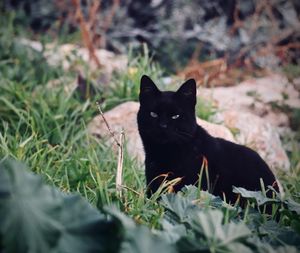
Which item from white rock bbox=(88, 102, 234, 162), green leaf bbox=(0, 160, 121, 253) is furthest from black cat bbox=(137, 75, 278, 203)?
green leaf bbox=(0, 160, 121, 253)

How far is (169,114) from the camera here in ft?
9.10

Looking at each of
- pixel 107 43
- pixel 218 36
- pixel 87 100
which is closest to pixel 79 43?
pixel 107 43

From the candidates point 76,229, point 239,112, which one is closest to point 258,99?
point 239,112

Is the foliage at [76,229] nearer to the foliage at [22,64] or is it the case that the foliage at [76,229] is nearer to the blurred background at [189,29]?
the foliage at [22,64]

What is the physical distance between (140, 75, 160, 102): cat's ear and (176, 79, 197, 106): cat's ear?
0.15 metres

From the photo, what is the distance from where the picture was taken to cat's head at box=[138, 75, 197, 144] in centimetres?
274

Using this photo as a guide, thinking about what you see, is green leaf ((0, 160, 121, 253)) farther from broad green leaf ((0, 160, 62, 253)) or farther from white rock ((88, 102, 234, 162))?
white rock ((88, 102, 234, 162))

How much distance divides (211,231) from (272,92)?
4237 millimetres

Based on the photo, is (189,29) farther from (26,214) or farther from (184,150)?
(26,214)

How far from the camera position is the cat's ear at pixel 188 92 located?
9.05ft

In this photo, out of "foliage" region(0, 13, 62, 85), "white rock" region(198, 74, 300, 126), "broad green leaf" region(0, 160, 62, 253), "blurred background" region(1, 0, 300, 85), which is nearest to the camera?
"broad green leaf" region(0, 160, 62, 253)

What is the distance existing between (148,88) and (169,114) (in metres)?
0.22

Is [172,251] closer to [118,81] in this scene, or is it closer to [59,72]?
[118,81]

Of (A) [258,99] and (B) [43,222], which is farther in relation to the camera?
(A) [258,99]
